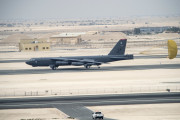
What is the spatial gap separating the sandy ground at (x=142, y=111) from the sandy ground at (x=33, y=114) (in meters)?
5.09

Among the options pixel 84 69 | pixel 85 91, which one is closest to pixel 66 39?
pixel 84 69

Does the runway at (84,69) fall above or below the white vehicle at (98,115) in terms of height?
above

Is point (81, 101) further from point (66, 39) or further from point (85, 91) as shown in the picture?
point (66, 39)

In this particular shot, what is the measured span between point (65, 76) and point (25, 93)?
1934 cm

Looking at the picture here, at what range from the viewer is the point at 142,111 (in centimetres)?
5209

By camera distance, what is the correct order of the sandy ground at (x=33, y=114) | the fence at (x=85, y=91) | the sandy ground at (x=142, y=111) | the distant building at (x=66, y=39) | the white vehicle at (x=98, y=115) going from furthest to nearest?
the distant building at (x=66, y=39)
the fence at (x=85, y=91)
the sandy ground at (x=33, y=114)
the sandy ground at (x=142, y=111)
the white vehicle at (x=98, y=115)

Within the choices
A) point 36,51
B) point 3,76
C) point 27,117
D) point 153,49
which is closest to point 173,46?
point 27,117

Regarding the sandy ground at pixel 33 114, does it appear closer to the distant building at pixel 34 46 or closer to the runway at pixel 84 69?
the runway at pixel 84 69

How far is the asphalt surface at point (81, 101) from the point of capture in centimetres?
5550

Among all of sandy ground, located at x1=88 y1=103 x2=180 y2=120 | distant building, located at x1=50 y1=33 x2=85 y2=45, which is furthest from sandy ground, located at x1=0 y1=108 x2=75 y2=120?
distant building, located at x1=50 y1=33 x2=85 y2=45

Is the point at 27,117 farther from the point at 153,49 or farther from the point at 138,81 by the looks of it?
the point at 153,49

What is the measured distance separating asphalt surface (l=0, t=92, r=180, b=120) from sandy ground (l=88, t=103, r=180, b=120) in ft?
6.65

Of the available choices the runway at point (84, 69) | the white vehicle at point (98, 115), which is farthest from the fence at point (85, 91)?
the runway at point (84, 69)

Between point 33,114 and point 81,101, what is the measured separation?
8.80 metres
